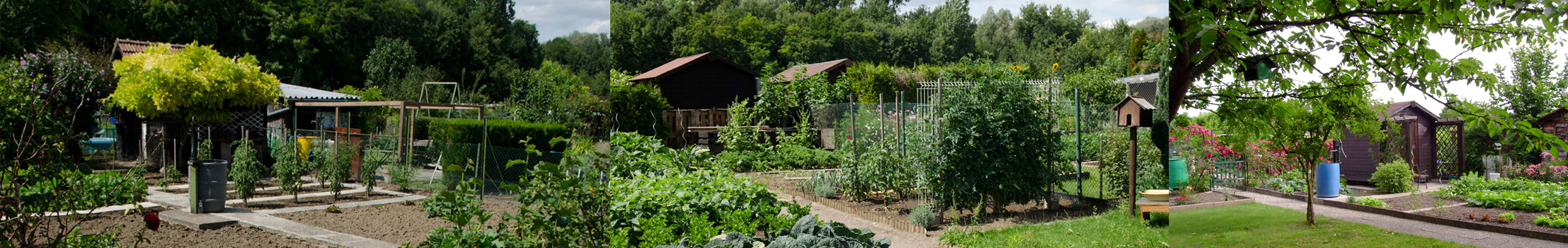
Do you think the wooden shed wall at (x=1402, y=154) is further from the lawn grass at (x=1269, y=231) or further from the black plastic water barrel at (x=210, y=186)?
the black plastic water barrel at (x=210, y=186)

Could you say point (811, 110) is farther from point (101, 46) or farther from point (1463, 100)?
point (101, 46)

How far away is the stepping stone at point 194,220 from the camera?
10.1 ft

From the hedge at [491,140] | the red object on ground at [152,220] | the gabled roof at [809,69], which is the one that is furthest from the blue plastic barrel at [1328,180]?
the red object on ground at [152,220]

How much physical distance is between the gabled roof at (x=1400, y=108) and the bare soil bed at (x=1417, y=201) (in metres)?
0.22

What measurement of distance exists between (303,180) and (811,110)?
209 centimetres

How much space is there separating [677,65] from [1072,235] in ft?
8.11

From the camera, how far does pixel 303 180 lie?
3.08 meters

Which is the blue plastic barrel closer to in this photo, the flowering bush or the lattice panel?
the lattice panel

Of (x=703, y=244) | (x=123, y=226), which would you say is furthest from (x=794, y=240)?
(x=123, y=226)

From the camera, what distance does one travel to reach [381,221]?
330 centimetres

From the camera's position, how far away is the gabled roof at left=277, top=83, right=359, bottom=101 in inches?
117

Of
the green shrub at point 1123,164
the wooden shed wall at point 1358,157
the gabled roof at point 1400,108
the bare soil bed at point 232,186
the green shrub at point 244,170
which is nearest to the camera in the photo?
the gabled roof at point 1400,108

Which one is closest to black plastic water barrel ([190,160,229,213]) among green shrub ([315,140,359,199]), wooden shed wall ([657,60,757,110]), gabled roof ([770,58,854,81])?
green shrub ([315,140,359,199])

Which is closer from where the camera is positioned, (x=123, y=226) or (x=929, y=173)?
(x=123, y=226)
